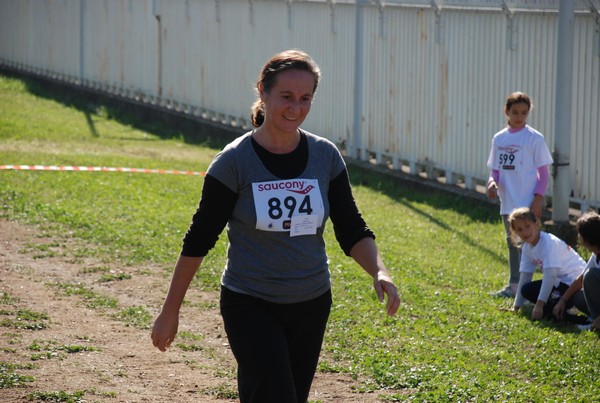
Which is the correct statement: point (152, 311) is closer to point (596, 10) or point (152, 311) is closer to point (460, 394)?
point (460, 394)

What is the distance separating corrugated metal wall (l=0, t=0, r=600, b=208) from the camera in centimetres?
1241

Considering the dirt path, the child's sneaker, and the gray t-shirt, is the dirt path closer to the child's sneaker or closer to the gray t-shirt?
the gray t-shirt

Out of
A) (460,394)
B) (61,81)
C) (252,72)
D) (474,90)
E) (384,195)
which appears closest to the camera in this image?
(460,394)

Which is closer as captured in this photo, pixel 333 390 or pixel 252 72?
pixel 333 390

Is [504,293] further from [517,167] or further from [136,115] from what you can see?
[136,115]

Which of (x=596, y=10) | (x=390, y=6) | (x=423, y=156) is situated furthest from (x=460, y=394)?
(x=390, y=6)

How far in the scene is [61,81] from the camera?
3052 cm

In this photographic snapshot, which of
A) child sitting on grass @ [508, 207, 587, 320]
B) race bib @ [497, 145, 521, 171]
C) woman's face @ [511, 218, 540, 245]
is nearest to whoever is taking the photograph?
child sitting on grass @ [508, 207, 587, 320]

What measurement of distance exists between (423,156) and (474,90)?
164cm

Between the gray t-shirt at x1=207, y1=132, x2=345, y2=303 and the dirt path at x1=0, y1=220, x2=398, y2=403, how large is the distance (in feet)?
6.91

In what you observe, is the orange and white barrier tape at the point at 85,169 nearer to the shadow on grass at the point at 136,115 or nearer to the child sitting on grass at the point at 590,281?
the shadow on grass at the point at 136,115

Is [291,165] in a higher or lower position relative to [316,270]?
higher

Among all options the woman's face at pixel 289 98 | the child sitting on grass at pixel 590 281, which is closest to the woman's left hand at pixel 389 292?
the woman's face at pixel 289 98

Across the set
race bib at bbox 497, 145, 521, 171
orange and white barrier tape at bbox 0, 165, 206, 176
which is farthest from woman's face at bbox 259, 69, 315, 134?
orange and white barrier tape at bbox 0, 165, 206, 176
